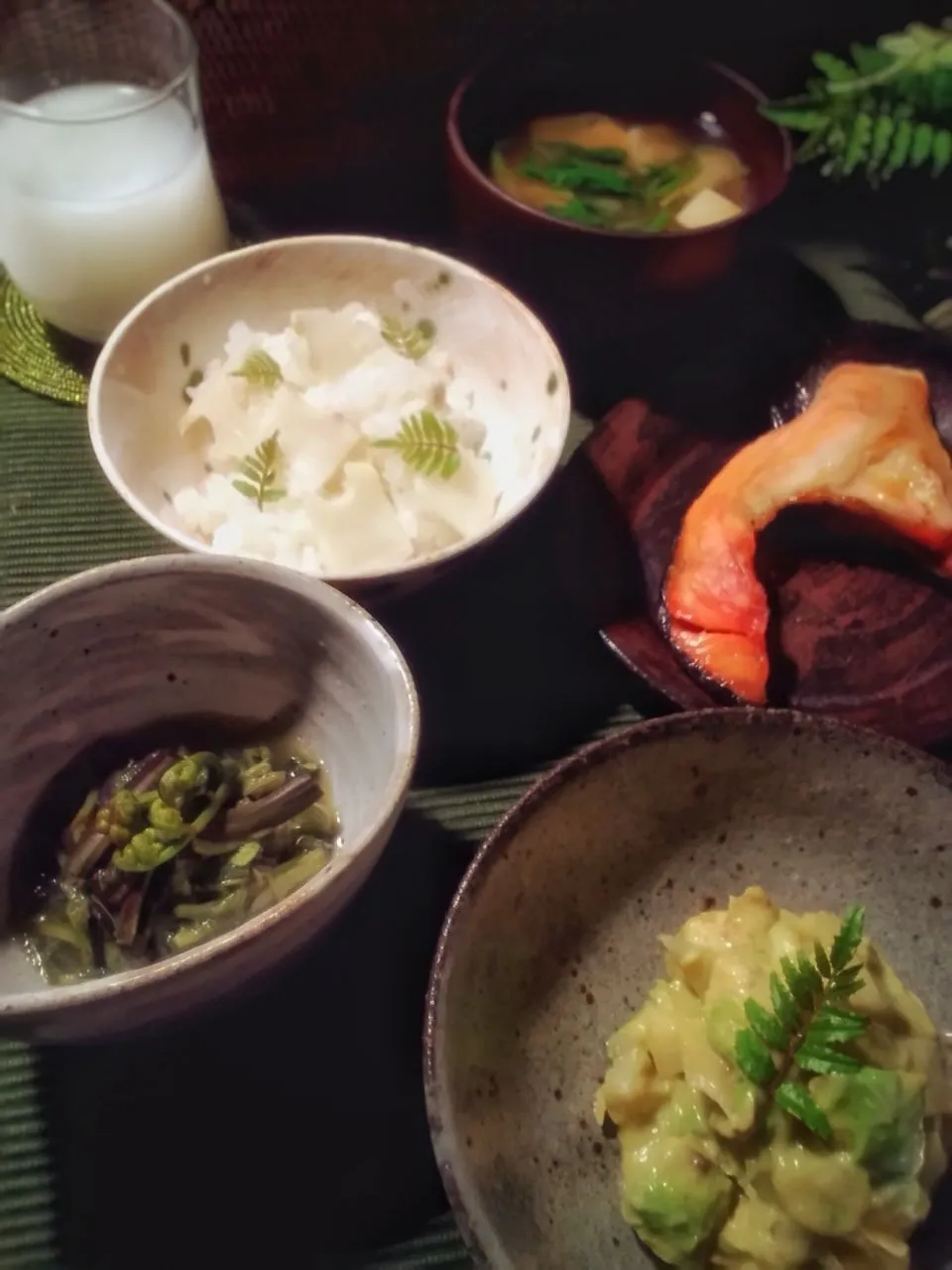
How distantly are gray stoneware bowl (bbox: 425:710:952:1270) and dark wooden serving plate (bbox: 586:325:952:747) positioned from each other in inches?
4.1

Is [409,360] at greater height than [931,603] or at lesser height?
greater

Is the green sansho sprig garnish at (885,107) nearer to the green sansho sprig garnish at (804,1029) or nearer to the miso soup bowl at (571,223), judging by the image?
the miso soup bowl at (571,223)

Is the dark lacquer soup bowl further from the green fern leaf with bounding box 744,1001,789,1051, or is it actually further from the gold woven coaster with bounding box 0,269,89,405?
the green fern leaf with bounding box 744,1001,789,1051

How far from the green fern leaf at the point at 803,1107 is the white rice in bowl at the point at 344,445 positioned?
581 millimetres

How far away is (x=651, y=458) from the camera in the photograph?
1.34m

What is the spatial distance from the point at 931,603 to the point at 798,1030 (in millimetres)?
578

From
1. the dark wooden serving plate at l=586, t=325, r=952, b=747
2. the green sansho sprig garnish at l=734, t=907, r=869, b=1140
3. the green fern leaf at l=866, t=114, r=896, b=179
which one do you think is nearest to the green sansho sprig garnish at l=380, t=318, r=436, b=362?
the dark wooden serving plate at l=586, t=325, r=952, b=747

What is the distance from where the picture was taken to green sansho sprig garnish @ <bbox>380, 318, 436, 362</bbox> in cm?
138

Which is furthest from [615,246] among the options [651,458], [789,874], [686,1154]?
[686,1154]

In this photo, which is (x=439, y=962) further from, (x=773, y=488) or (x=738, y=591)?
(x=773, y=488)

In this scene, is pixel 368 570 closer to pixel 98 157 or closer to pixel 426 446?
pixel 426 446

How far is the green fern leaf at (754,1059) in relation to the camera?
85cm

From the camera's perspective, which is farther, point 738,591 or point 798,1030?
point 738,591

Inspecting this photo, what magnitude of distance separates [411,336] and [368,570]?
421mm
